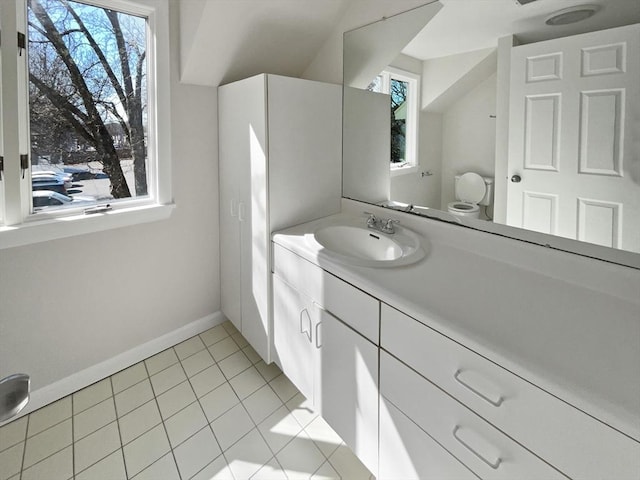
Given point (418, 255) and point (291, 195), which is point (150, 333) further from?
point (418, 255)

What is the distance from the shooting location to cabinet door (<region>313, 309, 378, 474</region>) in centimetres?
121

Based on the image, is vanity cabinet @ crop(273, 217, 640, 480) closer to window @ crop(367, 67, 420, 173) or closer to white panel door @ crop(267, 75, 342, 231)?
white panel door @ crop(267, 75, 342, 231)

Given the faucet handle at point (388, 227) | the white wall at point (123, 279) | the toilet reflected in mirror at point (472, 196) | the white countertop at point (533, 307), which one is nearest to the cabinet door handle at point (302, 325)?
the white countertop at point (533, 307)

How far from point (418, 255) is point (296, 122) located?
0.94m

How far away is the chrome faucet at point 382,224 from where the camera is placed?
1.64 meters

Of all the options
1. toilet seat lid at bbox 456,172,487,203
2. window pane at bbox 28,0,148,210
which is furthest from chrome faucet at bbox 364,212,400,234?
window pane at bbox 28,0,148,210

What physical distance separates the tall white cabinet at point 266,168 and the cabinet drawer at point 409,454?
2.75ft

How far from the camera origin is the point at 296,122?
1.76 metres

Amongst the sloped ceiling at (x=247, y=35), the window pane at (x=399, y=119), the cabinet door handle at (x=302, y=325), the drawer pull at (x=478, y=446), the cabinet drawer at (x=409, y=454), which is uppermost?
the sloped ceiling at (x=247, y=35)

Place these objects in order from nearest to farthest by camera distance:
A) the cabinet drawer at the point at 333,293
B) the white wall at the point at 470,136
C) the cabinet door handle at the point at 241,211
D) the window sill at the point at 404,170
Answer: the cabinet drawer at the point at 333,293
the white wall at the point at 470,136
the window sill at the point at 404,170
the cabinet door handle at the point at 241,211

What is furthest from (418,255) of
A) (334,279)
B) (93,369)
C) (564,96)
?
(93,369)

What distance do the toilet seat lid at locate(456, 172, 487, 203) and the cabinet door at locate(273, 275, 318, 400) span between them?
2.66 ft

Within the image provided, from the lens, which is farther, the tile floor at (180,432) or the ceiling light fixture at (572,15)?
the tile floor at (180,432)

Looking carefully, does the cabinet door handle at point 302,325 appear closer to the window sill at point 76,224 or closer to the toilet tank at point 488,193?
the toilet tank at point 488,193
